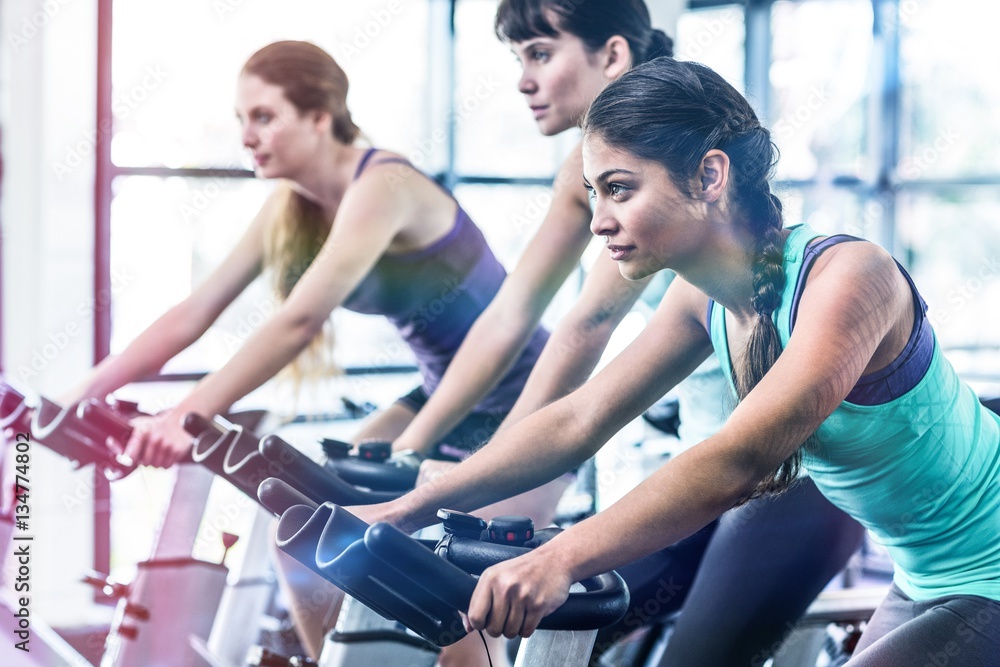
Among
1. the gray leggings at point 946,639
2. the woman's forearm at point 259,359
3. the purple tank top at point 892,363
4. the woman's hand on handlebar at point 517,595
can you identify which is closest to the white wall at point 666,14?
the woman's forearm at point 259,359

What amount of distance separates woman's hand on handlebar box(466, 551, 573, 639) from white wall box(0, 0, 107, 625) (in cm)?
303

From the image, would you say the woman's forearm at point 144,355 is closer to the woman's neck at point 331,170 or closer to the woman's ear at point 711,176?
the woman's neck at point 331,170

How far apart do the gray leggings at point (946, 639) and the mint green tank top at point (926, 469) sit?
28 mm

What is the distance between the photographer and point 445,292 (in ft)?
7.38

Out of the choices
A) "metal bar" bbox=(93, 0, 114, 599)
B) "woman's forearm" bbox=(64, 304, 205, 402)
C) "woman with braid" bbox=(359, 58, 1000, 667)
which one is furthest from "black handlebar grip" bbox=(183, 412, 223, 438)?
"metal bar" bbox=(93, 0, 114, 599)

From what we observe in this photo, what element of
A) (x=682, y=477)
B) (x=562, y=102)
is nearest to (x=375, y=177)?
(x=562, y=102)

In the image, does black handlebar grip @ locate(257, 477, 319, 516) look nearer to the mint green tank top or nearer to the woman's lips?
the woman's lips

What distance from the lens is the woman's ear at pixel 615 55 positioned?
174 cm

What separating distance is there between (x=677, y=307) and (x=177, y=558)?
1239 millimetres

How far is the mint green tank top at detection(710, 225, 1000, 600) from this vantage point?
1.23 metres

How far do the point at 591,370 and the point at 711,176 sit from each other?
580mm

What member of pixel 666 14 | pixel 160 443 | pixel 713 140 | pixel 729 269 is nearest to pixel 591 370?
pixel 729 269

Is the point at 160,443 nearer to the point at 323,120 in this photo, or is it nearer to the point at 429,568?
the point at 323,120

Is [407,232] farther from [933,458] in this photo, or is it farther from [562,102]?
[933,458]
